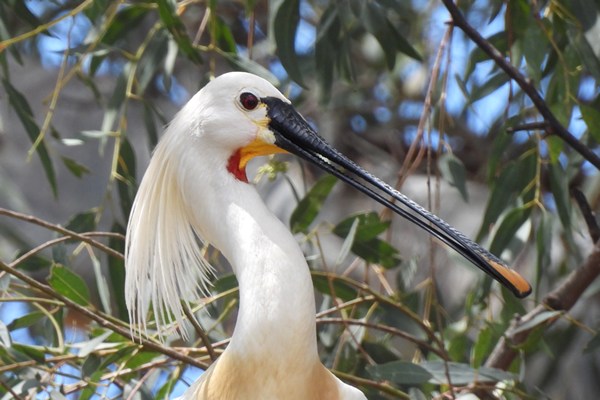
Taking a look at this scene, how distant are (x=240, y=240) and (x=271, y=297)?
0.41 ft

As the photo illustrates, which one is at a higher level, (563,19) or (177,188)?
(563,19)

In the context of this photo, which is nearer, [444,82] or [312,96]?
[444,82]

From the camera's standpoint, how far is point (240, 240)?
2090mm

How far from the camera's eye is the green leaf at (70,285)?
8.14ft

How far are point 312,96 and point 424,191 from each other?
20.0 inches

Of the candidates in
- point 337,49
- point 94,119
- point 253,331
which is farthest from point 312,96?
point 253,331

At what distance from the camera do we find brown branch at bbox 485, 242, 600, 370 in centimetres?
257

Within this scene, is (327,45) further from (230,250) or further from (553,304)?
(230,250)

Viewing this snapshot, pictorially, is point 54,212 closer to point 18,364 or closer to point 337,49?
point 337,49

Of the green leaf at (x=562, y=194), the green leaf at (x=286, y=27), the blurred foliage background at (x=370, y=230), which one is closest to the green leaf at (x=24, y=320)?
the blurred foliage background at (x=370, y=230)

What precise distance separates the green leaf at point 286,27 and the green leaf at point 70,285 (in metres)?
0.63

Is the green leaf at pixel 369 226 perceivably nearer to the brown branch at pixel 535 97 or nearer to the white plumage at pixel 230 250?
the brown branch at pixel 535 97

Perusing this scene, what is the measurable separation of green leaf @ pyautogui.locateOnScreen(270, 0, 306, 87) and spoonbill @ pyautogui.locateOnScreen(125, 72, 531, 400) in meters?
0.51

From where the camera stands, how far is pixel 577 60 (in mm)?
2727
